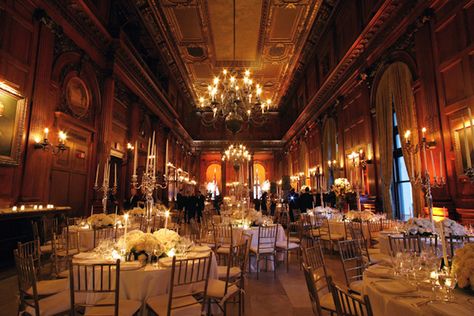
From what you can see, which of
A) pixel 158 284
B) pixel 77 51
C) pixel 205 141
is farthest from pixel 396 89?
pixel 205 141

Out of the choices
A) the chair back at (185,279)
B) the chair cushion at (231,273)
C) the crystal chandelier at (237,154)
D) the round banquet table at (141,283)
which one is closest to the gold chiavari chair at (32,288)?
the round banquet table at (141,283)

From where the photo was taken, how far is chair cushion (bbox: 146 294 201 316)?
2.38 meters

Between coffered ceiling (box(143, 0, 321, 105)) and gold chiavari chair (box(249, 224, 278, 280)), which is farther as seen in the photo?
coffered ceiling (box(143, 0, 321, 105))

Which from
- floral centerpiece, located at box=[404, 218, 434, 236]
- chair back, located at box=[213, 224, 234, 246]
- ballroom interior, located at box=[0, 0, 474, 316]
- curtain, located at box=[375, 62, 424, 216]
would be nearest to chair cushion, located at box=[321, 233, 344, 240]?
ballroom interior, located at box=[0, 0, 474, 316]

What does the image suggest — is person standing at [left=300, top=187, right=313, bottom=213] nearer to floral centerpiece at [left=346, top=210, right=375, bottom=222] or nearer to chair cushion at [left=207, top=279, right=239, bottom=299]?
floral centerpiece at [left=346, top=210, right=375, bottom=222]

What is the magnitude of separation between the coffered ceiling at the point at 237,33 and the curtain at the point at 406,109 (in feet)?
17.7

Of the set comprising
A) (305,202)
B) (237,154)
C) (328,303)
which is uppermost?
(237,154)

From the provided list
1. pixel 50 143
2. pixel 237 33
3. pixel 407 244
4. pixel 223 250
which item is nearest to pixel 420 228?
pixel 407 244

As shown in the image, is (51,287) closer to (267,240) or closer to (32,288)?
(32,288)

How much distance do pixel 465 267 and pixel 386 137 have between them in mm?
6079

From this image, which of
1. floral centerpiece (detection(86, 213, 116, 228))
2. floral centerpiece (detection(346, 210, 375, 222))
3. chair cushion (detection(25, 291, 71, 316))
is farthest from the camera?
floral centerpiece (detection(346, 210, 375, 222))

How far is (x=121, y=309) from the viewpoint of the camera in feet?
7.59

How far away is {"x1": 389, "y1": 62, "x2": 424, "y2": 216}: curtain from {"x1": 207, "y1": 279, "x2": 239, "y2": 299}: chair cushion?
4798mm

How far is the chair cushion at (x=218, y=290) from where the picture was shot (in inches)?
111
